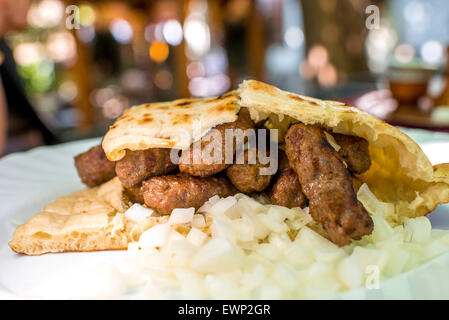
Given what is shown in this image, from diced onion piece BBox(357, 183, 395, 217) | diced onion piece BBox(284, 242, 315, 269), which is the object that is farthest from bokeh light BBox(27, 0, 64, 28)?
diced onion piece BBox(284, 242, 315, 269)

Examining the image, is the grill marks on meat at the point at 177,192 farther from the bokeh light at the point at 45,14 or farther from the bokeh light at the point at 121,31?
the bokeh light at the point at 121,31

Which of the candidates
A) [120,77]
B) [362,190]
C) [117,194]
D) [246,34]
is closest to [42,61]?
[120,77]

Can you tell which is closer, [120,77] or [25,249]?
[25,249]

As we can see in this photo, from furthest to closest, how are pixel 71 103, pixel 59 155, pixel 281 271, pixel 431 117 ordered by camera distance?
pixel 71 103, pixel 431 117, pixel 59 155, pixel 281 271

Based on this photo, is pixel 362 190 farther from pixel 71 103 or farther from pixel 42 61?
pixel 42 61

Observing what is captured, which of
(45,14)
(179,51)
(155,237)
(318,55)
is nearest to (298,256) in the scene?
(155,237)

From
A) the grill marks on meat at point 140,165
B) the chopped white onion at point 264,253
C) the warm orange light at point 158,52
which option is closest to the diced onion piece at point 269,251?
the chopped white onion at point 264,253

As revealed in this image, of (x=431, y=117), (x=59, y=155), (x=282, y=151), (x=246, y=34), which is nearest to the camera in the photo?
(x=282, y=151)

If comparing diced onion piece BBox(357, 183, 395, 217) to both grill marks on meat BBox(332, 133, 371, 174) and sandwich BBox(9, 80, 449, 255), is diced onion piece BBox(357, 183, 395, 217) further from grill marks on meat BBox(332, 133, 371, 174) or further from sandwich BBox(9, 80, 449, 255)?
grill marks on meat BBox(332, 133, 371, 174)
